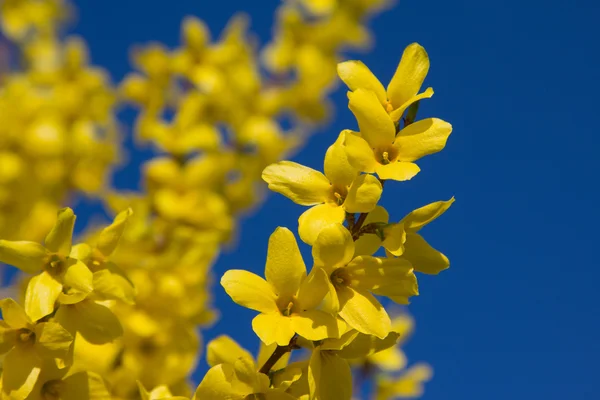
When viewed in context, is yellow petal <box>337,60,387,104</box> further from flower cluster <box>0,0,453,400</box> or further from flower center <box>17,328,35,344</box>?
flower center <box>17,328,35,344</box>

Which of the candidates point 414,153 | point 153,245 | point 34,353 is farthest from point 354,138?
point 153,245

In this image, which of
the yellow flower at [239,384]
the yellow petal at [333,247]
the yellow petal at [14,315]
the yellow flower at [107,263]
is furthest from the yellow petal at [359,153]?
the yellow petal at [14,315]

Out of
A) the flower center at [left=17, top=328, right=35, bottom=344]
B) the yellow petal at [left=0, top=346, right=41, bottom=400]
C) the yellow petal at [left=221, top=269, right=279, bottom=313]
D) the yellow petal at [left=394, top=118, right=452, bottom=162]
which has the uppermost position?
the yellow petal at [left=394, top=118, right=452, bottom=162]

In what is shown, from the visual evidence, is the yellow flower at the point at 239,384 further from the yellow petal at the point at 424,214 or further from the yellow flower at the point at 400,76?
the yellow flower at the point at 400,76

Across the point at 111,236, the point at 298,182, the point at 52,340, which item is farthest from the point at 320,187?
the point at 52,340

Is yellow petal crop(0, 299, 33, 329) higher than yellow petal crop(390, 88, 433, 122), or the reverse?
yellow petal crop(390, 88, 433, 122)

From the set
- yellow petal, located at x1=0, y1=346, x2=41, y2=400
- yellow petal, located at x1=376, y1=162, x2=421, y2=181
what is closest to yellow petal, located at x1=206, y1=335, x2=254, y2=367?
yellow petal, located at x1=0, y1=346, x2=41, y2=400

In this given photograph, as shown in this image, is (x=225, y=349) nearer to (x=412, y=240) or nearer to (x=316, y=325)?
(x=316, y=325)
